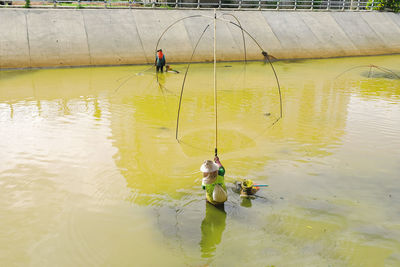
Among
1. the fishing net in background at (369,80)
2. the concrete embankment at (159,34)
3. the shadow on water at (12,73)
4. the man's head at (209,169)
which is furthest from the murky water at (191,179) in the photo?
the concrete embankment at (159,34)

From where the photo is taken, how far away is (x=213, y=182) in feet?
19.9

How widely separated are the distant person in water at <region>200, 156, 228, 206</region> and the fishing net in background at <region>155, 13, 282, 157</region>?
94cm

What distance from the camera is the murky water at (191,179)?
530cm

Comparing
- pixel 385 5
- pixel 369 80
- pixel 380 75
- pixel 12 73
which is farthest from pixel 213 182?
pixel 385 5

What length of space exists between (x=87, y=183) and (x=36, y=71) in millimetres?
13195

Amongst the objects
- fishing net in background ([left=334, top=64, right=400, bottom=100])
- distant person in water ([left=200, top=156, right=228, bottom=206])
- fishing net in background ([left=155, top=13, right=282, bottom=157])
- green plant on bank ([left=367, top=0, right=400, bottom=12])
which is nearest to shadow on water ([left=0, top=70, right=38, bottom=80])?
fishing net in background ([left=155, top=13, right=282, bottom=157])

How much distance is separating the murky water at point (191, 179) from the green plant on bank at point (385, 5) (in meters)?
20.5

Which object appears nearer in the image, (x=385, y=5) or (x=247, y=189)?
(x=247, y=189)

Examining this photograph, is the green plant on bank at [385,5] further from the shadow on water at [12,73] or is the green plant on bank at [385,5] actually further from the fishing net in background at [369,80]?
the shadow on water at [12,73]

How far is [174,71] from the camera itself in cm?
1789

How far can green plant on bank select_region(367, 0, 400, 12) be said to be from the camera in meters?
30.7

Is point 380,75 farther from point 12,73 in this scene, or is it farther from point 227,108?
point 12,73

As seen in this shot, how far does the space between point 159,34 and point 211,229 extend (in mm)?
17782

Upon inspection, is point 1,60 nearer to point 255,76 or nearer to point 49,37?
point 49,37
